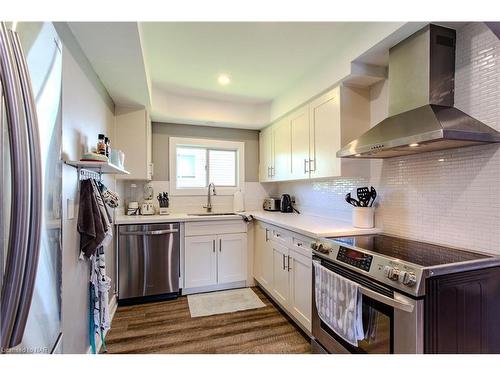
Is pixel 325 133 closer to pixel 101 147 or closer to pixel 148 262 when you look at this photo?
pixel 101 147

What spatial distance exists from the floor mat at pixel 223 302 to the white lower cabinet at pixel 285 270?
0.21m

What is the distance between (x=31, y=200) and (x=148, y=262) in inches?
101

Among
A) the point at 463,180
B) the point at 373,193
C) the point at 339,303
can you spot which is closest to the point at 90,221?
the point at 339,303

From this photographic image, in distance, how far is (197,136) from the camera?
364 centimetres

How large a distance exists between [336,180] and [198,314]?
2032mm

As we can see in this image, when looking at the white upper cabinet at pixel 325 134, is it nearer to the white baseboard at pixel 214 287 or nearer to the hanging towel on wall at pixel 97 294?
the white baseboard at pixel 214 287

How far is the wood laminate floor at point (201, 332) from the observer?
77.8 inches

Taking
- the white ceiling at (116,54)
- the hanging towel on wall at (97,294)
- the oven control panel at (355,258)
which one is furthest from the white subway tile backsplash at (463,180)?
the hanging towel on wall at (97,294)

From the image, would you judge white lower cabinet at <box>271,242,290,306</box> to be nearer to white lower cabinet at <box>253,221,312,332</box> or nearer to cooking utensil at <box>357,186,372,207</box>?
white lower cabinet at <box>253,221,312,332</box>

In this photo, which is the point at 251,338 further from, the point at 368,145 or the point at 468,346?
the point at 368,145

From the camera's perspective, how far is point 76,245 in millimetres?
1574

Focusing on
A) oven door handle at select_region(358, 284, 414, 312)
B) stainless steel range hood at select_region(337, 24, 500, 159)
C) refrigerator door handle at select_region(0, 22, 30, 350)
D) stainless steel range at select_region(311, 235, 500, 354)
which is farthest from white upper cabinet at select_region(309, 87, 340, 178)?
refrigerator door handle at select_region(0, 22, 30, 350)
